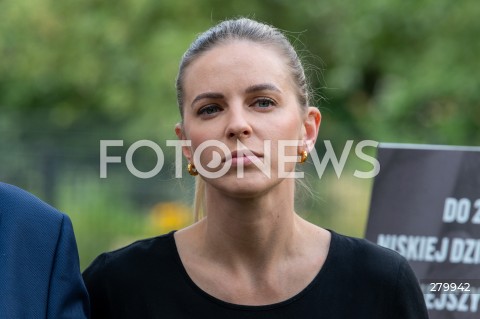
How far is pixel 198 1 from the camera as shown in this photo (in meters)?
12.9

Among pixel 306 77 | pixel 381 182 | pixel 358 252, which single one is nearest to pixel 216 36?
pixel 306 77

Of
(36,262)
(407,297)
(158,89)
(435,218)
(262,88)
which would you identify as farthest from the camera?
(158,89)

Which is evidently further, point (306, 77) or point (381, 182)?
point (381, 182)

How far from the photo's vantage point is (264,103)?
10.1 feet

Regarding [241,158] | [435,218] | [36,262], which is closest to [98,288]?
[36,262]

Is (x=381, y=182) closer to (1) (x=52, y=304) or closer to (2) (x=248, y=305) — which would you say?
(2) (x=248, y=305)

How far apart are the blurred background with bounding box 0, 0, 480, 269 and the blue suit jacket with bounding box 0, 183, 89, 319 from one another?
618cm

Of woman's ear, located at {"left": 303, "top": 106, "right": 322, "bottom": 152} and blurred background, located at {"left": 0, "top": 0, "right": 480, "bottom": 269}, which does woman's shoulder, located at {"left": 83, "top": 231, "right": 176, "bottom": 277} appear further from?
blurred background, located at {"left": 0, "top": 0, "right": 480, "bottom": 269}

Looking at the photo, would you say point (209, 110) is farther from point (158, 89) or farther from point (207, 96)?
point (158, 89)

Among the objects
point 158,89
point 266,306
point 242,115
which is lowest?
point 266,306

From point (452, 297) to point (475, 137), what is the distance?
269 inches

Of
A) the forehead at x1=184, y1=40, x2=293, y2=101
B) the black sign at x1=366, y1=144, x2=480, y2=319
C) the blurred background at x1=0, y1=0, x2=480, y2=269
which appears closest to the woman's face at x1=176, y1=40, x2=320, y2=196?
the forehead at x1=184, y1=40, x2=293, y2=101

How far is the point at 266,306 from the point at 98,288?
1.66 ft

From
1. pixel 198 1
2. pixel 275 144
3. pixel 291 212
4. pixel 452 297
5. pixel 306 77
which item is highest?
pixel 198 1
